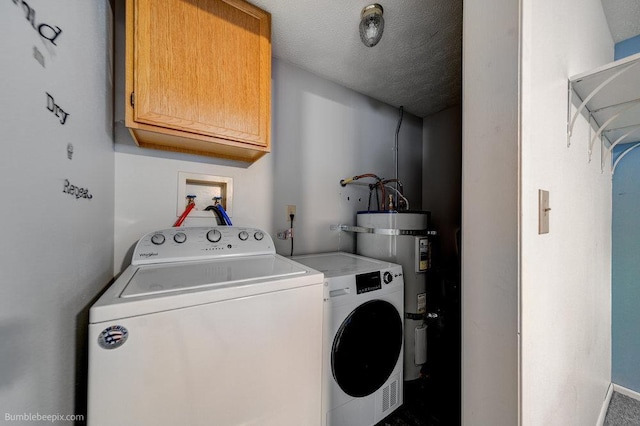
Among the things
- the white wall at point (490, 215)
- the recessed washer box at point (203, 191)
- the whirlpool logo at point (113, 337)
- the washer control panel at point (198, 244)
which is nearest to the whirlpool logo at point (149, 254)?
the washer control panel at point (198, 244)

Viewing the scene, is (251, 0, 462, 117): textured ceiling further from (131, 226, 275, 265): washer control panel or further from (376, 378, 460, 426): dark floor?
(376, 378, 460, 426): dark floor

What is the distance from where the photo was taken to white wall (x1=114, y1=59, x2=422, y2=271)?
1169 mm

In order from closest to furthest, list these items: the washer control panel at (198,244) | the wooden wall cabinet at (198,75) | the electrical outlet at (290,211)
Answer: the wooden wall cabinet at (198,75), the washer control panel at (198,244), the electrical outlet at (290,211)

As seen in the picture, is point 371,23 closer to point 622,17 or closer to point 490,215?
point 490,215

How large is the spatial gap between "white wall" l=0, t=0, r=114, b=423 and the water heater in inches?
55.7

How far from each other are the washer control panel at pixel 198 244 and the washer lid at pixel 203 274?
0.14 ft

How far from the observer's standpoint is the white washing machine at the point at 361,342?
1044mm

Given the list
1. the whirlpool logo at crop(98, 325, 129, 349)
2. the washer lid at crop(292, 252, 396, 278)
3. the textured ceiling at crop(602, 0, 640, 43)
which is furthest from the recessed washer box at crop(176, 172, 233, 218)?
the textured ceiling at crop(602, 0, 640, 43)

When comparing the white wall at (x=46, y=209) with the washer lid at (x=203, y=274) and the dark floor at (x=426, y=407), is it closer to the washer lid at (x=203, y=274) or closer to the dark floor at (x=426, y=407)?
the washer lid at (x=203, y=274)

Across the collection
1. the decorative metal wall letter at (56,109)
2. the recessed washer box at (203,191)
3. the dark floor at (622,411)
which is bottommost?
the dark floor at (622,411)

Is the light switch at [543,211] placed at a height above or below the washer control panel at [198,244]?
above

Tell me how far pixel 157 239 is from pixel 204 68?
0.78 metres

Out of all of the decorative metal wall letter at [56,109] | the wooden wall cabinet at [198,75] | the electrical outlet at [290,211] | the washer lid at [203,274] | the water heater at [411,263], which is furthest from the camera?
the electrical outlet at [290,211]

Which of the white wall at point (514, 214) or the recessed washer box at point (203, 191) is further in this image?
the recessed washer box at point (203, 191)
